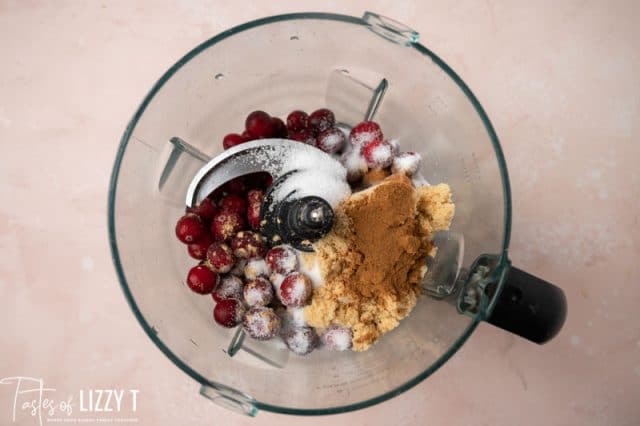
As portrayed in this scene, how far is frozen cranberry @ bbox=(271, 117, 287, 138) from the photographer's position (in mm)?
918

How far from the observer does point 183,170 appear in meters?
0.94

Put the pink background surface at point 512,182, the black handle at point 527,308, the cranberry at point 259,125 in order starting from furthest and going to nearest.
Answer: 1. the pink background surface at point 512,182
2. the cranberry at point 259,125
3. the black handle at point 527,308

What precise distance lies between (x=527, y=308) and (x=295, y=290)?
0.32 meters

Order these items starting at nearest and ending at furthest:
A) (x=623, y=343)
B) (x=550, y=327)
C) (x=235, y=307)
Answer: (x=550, y=327) → (x=235, y=307) → (x=623, y=343)

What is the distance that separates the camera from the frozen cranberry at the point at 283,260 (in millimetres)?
809

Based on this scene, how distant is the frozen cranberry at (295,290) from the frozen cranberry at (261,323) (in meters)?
0.04

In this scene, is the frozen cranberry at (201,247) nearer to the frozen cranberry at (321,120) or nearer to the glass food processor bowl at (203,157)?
the glass food processor bowl at (203,157)

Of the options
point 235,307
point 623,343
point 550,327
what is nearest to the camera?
point 550,327

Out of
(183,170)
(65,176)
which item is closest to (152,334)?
(183,170)

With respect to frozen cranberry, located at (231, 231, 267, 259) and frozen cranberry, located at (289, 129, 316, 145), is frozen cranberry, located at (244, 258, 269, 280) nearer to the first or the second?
frozen cranberry, located at (231, 231, 267, 259)

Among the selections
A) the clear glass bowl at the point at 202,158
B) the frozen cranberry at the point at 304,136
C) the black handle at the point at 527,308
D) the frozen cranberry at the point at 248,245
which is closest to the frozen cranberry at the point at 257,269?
the frozen cranberry at the point at 248,245

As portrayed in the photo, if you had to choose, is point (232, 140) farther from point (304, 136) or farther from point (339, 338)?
point (339, 338)

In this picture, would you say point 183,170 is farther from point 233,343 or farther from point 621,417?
point 621,417

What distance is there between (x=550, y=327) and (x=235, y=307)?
1.53 feet
